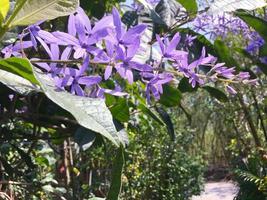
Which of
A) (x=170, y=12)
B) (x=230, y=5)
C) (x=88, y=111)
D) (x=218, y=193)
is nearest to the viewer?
(x=88, y=111)

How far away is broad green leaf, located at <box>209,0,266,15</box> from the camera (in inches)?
Result: 31.3

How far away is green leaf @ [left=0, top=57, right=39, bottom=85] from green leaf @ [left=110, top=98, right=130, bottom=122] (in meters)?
0.45

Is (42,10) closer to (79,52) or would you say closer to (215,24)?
(79,52)

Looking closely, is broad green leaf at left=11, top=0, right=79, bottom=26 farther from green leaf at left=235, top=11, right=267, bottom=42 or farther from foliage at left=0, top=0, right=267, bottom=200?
green leaf at left=235, top=11, right=267, bottom=42

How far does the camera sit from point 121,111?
3.42ft

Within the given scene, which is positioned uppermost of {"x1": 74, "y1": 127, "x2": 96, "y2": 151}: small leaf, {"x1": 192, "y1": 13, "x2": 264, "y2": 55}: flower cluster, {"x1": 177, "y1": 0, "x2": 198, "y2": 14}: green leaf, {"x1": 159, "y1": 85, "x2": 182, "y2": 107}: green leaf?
{"x1": 192, "y1": 13, "x2": 264, "y2": 55}: flower cluster

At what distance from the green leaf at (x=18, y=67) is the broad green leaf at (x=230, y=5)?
334 mm

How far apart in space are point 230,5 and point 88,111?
363 mm

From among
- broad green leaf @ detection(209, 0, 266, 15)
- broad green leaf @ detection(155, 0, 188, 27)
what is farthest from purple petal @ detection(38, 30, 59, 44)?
broad green leaf @ detection(155, 0, 188, 27)

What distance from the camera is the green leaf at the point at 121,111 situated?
1.03 metres

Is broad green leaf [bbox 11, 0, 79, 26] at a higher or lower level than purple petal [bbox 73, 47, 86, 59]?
higher

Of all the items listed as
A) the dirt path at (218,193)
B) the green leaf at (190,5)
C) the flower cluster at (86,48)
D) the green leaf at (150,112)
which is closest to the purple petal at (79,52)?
the flower cluster at (86,48)

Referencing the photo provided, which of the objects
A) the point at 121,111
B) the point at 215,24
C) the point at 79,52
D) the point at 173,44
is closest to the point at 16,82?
the point at 79,52

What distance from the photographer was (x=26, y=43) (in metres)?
0.77
